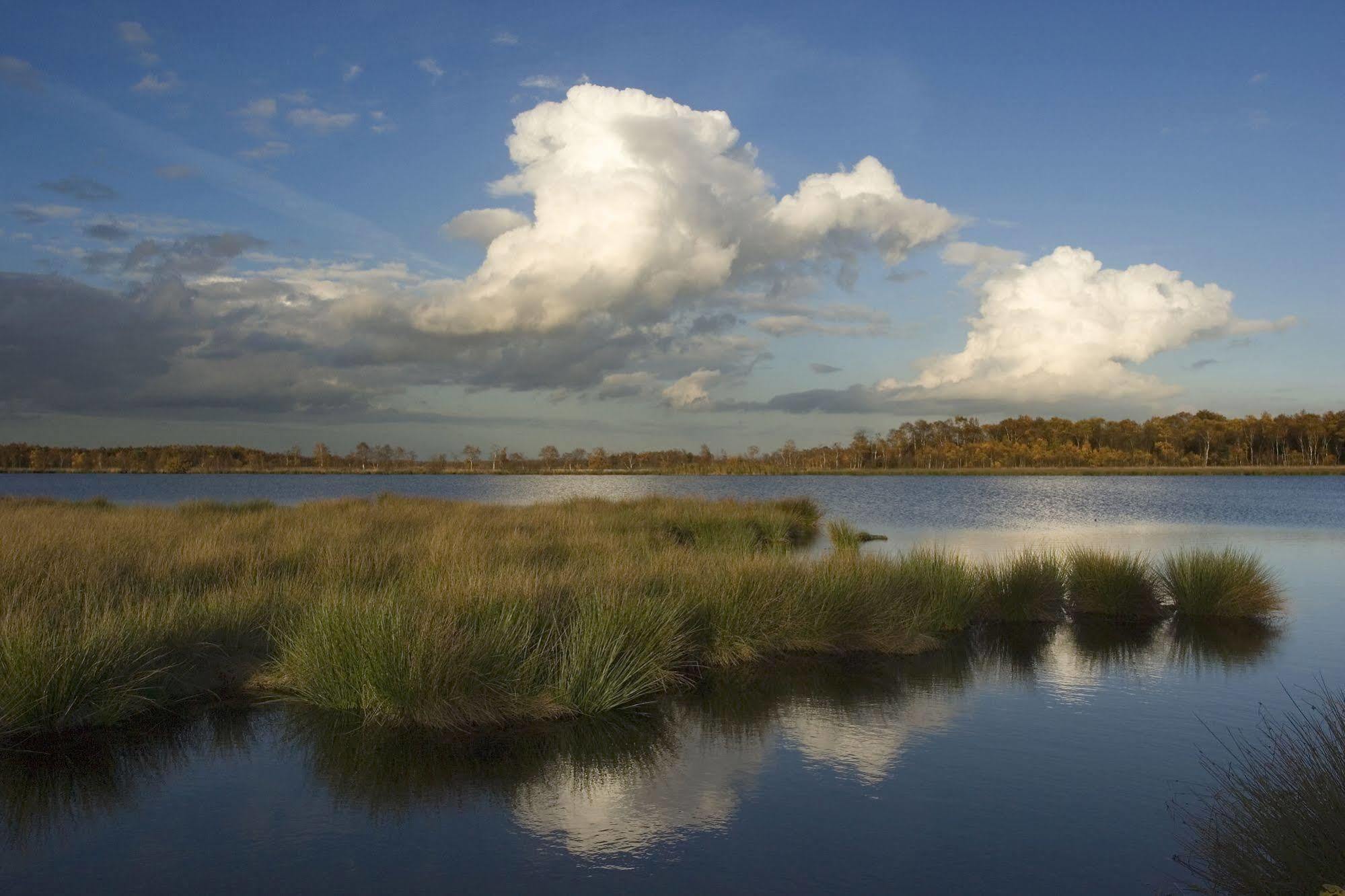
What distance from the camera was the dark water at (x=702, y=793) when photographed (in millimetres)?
5176

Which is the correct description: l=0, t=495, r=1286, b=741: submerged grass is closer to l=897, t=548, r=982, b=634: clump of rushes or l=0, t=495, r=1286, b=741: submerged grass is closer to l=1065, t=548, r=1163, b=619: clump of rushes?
l=897, t=548, r=982, b=634: clump of rushes

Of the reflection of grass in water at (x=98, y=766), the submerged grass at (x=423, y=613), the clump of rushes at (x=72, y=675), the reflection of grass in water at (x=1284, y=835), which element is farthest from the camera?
the submerged grass at (x=423, y=613)

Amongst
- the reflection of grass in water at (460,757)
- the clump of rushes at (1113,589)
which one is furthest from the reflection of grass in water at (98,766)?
the clump of rushes at (1113,589)

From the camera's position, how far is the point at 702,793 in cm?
644

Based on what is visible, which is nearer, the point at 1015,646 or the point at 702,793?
the point at 702,793

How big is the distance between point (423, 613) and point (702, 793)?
3.34 meters

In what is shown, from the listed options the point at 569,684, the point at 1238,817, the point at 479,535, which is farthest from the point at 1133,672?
the point at 479,535

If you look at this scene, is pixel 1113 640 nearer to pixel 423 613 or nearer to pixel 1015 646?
pixel 1015 646

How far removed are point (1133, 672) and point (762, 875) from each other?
753 centimetres

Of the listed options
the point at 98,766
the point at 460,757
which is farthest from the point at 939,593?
the point at 98,766

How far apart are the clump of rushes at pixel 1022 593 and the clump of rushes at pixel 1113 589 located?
13.1 inches

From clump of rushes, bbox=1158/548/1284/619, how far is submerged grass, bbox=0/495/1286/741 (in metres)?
1.93

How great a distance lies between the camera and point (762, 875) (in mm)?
5148

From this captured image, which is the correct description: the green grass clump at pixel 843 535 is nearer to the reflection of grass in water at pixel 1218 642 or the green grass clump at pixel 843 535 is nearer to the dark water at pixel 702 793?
the reflection of grass in water at pixel 1218 642
